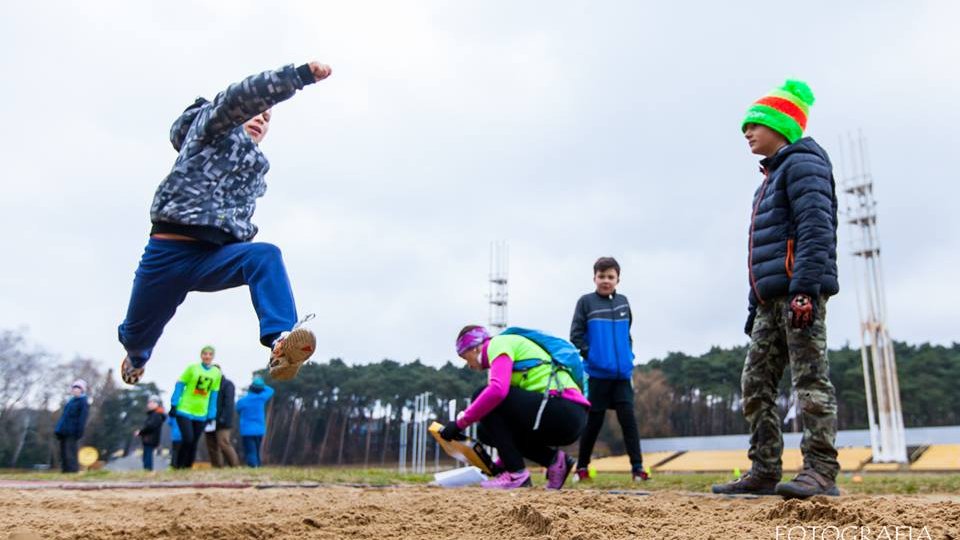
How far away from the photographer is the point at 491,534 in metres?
2.60

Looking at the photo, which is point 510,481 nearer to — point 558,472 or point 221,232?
point 558,472

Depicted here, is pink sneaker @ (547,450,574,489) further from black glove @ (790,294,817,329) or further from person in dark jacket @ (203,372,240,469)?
person in dark jacket @ (203,372,240,469)

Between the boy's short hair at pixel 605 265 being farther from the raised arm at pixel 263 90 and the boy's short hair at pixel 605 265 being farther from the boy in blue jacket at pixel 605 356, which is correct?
the raised arm at pixel 263 90

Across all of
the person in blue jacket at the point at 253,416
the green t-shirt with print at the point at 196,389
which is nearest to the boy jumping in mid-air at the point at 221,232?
the green t-shirt with print at the point at 196,389

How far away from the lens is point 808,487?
349cm

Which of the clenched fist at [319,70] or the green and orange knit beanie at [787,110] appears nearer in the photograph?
the clenched fist at [319,70]

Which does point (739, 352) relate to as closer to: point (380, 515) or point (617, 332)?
point (617, 332)

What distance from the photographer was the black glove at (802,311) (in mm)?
3605

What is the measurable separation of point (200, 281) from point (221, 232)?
25 centimetres

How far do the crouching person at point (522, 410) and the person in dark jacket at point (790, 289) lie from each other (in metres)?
1.22

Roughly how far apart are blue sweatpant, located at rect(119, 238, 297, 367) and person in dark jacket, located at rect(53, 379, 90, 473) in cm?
782

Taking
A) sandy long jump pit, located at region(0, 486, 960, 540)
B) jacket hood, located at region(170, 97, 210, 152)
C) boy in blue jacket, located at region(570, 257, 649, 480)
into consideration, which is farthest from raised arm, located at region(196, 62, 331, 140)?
boy in blue jacket, located at region(570, 257, 649, 480)

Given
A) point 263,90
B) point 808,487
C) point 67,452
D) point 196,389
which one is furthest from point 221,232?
point 67,452

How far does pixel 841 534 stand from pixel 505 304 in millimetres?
22877
